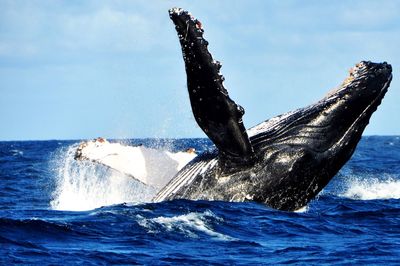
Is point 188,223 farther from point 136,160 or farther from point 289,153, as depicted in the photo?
point 136,160

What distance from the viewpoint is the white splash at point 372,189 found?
1908cm

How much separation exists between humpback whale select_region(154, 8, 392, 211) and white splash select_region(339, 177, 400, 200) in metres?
7.04

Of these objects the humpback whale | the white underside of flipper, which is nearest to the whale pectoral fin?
the humpback whale

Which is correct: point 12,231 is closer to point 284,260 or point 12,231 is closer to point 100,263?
point 100,263

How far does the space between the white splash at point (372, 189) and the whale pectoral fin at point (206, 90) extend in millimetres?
8603

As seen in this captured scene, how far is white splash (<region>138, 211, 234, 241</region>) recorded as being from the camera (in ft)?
34.1

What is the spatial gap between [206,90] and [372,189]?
11.9m

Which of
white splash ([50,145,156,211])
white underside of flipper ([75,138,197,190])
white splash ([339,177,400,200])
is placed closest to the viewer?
white underside of flipper ([75,138,197,190])

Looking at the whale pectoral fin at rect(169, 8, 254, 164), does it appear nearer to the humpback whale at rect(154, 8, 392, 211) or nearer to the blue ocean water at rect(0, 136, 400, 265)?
the humpback whale at rect(154, 8, 392, 211)

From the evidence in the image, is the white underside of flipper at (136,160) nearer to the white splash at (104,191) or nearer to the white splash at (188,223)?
the white splash at (104,191)

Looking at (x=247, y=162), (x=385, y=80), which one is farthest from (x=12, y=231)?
(x=385, y=80)

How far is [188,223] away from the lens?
35.2ft

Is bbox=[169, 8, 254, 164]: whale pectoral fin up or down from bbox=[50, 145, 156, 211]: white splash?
up

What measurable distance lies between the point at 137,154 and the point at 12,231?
2.62 metres
